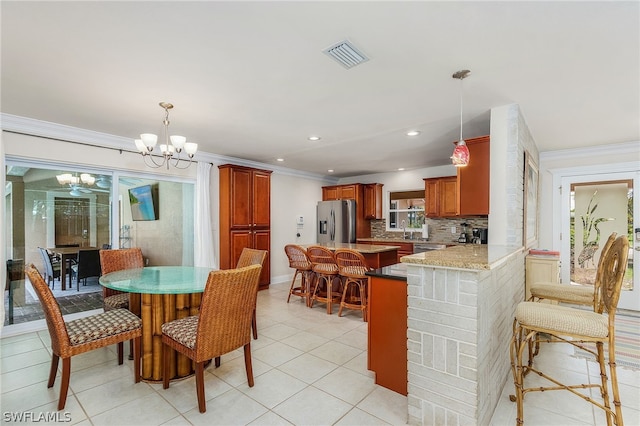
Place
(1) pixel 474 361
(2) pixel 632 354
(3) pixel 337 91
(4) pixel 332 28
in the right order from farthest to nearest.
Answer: (2) pixel 632 354 → (3) pixel 337 91 → (4) pixel 332 28 → (1) pixel 474 361

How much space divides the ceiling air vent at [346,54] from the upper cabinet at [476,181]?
1695mm

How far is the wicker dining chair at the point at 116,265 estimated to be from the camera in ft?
9.58

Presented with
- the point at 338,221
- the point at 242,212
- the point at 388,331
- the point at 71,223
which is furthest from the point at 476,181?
the point at 71,223

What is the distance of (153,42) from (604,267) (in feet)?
10.4

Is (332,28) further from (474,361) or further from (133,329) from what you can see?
(133,329)

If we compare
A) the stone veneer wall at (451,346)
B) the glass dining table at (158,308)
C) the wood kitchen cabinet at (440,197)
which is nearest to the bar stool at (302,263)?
the glass dining table at (158,308)

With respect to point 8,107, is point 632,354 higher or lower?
lower

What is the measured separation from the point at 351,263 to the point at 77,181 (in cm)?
360

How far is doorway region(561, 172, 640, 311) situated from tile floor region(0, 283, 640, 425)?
2.46 m

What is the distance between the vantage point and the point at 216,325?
200 cm

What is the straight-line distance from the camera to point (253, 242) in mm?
5195

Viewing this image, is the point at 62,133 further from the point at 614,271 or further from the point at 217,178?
the point at 614,271

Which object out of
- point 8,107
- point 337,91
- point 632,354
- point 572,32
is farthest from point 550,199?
point 8,107

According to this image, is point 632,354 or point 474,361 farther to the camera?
point 632,354
